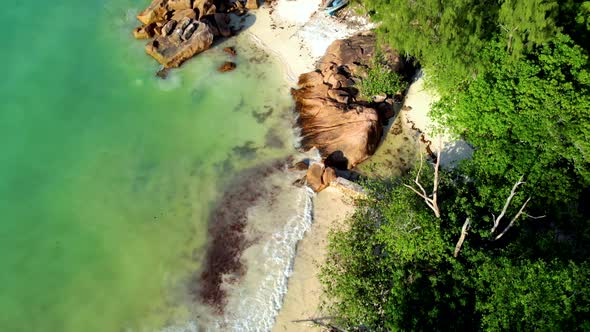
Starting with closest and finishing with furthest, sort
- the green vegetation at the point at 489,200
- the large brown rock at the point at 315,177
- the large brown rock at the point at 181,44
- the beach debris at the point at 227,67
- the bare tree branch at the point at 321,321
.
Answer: the green vegetation at the point at 489,200 < the bare tree branch at the point at 321,321 < the large brown rock at the point at 315,177 < the beach debris at the point at 227,67 < the large brown rock at the point at 181,44

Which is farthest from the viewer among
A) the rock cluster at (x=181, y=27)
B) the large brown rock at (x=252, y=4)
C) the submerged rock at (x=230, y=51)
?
the large brown rock at (x=252, y=4)

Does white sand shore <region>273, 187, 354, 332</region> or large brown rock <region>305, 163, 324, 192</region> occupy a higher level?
large brown rock <region>305, 163, 324, 192</region>

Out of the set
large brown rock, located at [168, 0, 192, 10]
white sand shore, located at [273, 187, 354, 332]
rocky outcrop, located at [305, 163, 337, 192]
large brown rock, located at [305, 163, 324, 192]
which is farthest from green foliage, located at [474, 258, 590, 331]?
large brown rock, located at [168, 0, 192, 10]

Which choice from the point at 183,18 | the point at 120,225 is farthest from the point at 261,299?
the point at 183,18

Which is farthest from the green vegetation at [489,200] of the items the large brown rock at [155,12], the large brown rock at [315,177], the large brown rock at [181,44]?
the large brown rock at [155,12]

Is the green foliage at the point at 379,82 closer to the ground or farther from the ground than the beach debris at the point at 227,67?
farther from the ground

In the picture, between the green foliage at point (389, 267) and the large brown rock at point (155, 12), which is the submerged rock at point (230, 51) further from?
the green foliage at point (389, 267)

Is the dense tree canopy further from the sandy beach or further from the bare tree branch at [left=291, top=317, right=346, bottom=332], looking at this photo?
the bare tree branch at [left=291, top=317, right=346, bottom=332]
